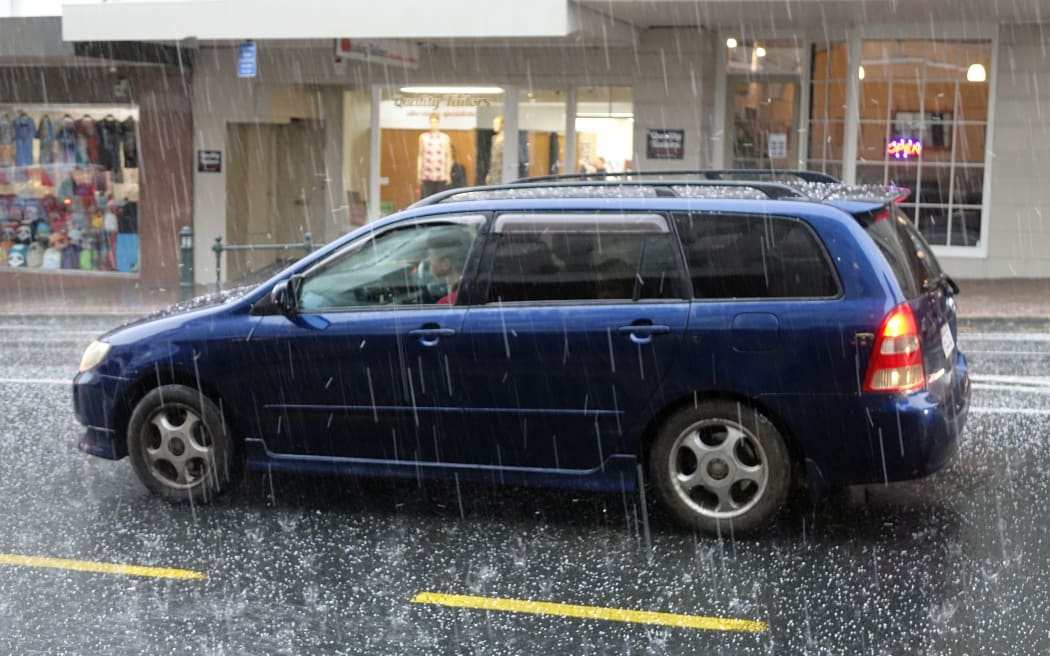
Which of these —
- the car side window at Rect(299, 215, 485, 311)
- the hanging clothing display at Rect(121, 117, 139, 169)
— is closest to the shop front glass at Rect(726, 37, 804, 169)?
the hanging clothing display at Rect(121, 117, 139, 169)

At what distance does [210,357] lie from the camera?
696 cm

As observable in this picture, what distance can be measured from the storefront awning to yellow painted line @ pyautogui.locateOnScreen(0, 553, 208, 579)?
11286 mm

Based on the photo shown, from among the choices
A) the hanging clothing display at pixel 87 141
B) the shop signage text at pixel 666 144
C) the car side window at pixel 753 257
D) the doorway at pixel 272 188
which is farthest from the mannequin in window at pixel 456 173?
the car side window at pixel 753 257

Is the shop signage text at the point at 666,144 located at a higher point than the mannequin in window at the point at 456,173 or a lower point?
higher

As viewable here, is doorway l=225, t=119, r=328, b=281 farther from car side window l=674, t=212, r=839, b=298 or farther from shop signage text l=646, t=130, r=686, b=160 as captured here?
car side window l=674, t=212, r=839, b=298

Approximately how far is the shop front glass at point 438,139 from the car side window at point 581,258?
1313 centimetres

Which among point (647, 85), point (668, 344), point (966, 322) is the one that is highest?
point (647, 85)

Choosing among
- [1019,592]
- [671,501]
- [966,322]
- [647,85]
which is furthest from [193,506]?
[647,85]

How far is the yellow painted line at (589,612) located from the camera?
5.35 meters

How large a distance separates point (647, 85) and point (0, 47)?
894 centimetres

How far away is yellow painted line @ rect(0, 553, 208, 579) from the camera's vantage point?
6027mm

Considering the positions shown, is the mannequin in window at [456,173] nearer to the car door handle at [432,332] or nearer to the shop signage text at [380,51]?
the shop signage text at [380,51]

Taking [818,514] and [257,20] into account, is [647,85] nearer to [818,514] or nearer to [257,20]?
[257,20]

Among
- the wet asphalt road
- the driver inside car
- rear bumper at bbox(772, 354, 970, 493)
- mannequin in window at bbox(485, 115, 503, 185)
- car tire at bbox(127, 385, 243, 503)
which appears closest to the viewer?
the wet asphalt road
